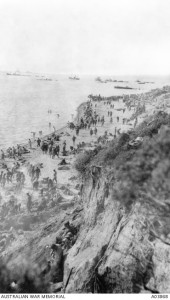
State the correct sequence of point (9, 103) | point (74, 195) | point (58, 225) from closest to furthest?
point (58, 225) < point (74, 195) < point (9, 103)

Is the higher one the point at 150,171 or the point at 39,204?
the point at 150,171

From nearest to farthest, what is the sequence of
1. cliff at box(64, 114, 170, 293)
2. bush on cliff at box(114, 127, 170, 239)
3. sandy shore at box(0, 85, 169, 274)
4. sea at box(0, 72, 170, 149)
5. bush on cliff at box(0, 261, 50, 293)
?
bush on cliff at box(114, 127, 170, 239)
cliff at box(64, 114, 170, 293)
bush on cliff at box(0, 261, 50, 293)
sandy shore at box(0, 85, 169, 274)
sea at box(0, 72, 170, 149)

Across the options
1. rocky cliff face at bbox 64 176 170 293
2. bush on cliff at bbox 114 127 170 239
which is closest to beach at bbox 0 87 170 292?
rocky cliff face at bbox 64 176 170 293

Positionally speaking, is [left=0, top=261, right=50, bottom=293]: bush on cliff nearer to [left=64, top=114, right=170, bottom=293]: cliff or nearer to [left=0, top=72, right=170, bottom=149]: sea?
[left=64, top=114, right=170, bottom=293]: cliff

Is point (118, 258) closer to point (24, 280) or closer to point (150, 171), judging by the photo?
point (150, 171)

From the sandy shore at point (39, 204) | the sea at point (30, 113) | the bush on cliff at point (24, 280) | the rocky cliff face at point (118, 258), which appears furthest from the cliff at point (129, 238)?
the sea at point (30, 113)

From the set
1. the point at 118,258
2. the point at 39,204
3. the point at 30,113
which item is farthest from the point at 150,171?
the point at 30,113

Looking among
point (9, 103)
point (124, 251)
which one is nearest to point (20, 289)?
point (124, 251)

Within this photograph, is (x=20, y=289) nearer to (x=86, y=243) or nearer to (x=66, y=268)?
(x=66, y=268)
